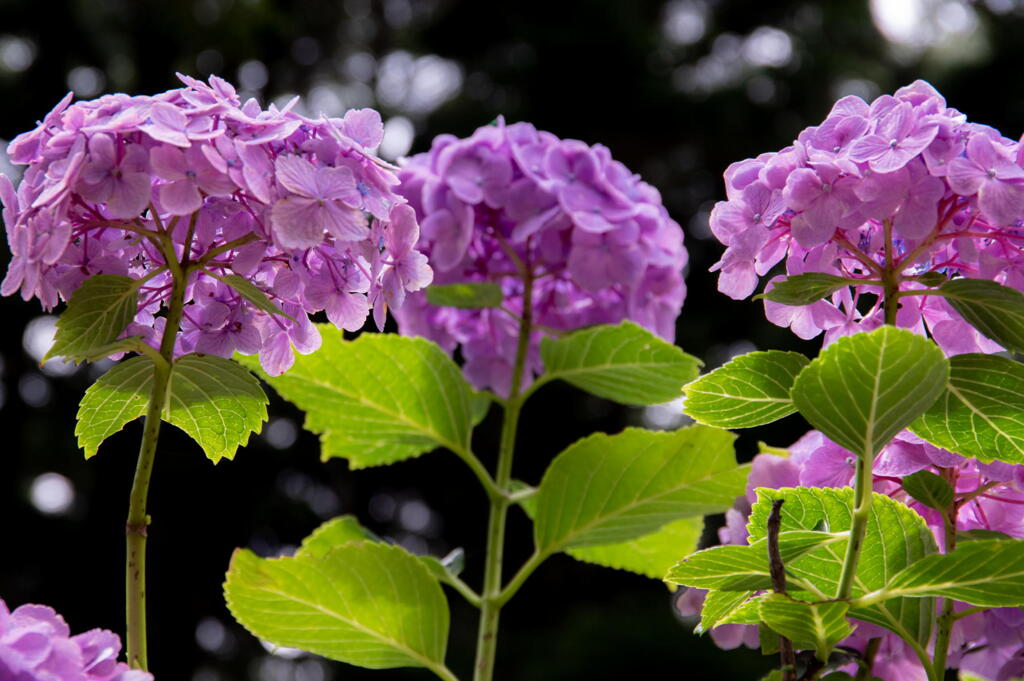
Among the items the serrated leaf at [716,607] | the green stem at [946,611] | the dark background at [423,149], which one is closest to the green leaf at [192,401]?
the serrated leaf at [716,607]

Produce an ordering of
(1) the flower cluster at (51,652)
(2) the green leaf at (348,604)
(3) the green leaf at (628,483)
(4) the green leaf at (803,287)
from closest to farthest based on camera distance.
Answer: (1) the flower cluster at (51,652)
(4) the green leaf at (803,287)
(2) the green leaf at (348,604)
(3) the green leaf at (628,483)

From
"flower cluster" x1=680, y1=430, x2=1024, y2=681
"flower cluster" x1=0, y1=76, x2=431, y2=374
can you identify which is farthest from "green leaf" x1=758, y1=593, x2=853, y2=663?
"flower cluster" x1=0, y1=76, x2=431, y2=374

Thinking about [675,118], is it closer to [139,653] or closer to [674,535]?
[674,535]

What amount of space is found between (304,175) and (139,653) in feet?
0.71

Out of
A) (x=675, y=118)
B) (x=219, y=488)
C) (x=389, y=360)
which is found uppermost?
(x=675, y=118)

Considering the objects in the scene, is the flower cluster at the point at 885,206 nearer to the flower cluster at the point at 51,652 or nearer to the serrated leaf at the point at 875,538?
the serrated leaf at the point at 875,538

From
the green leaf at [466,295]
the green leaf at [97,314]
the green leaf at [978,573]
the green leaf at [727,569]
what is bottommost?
the green leaf at [727,569]

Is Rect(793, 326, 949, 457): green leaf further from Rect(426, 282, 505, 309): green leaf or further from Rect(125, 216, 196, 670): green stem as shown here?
Rect(426, 282, 505, 309): green leaf

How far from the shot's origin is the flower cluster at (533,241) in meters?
0.85

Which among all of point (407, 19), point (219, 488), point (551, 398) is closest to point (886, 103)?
point (551, 398)

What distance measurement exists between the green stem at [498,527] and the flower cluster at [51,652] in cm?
27

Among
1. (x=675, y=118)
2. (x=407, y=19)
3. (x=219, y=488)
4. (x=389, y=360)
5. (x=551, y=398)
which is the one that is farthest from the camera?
(x=407, y=19)

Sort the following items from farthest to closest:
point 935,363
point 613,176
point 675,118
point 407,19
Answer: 1. point 407,19
2. point 675,118
3. point 613,176
4. point 935,363

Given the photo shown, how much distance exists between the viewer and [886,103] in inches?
21.1
